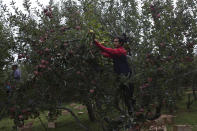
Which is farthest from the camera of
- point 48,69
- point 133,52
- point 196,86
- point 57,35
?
point 196,86

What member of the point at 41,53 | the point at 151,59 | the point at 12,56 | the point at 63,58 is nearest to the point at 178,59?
the point at 151,59

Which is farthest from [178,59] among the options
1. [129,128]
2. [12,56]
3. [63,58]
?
[12,56]

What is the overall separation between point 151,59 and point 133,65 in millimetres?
457

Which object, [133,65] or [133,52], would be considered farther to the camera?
[133,52]

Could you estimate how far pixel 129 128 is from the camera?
14.7 feet

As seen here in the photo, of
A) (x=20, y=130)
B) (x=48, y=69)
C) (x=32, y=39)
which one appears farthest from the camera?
(x=20, y=130)

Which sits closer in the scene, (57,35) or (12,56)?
(57,35)

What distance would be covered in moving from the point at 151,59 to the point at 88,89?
51.9 inches

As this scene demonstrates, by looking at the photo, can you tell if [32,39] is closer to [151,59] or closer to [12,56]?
[12,56]

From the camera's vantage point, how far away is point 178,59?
16.9 ft

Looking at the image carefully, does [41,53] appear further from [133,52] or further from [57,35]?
[133,52]

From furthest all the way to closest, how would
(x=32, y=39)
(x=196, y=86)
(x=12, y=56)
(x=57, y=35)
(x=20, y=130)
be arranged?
1. (x=196, y=86)
2. (x=20, y=130)
3. (x=12, y=56)
4. (x=32, y=39)
5. (x=57, y=35)

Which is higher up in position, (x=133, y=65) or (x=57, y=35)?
(x=57, y=35)

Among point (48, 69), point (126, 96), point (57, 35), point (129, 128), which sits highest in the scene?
point (57, 35)
